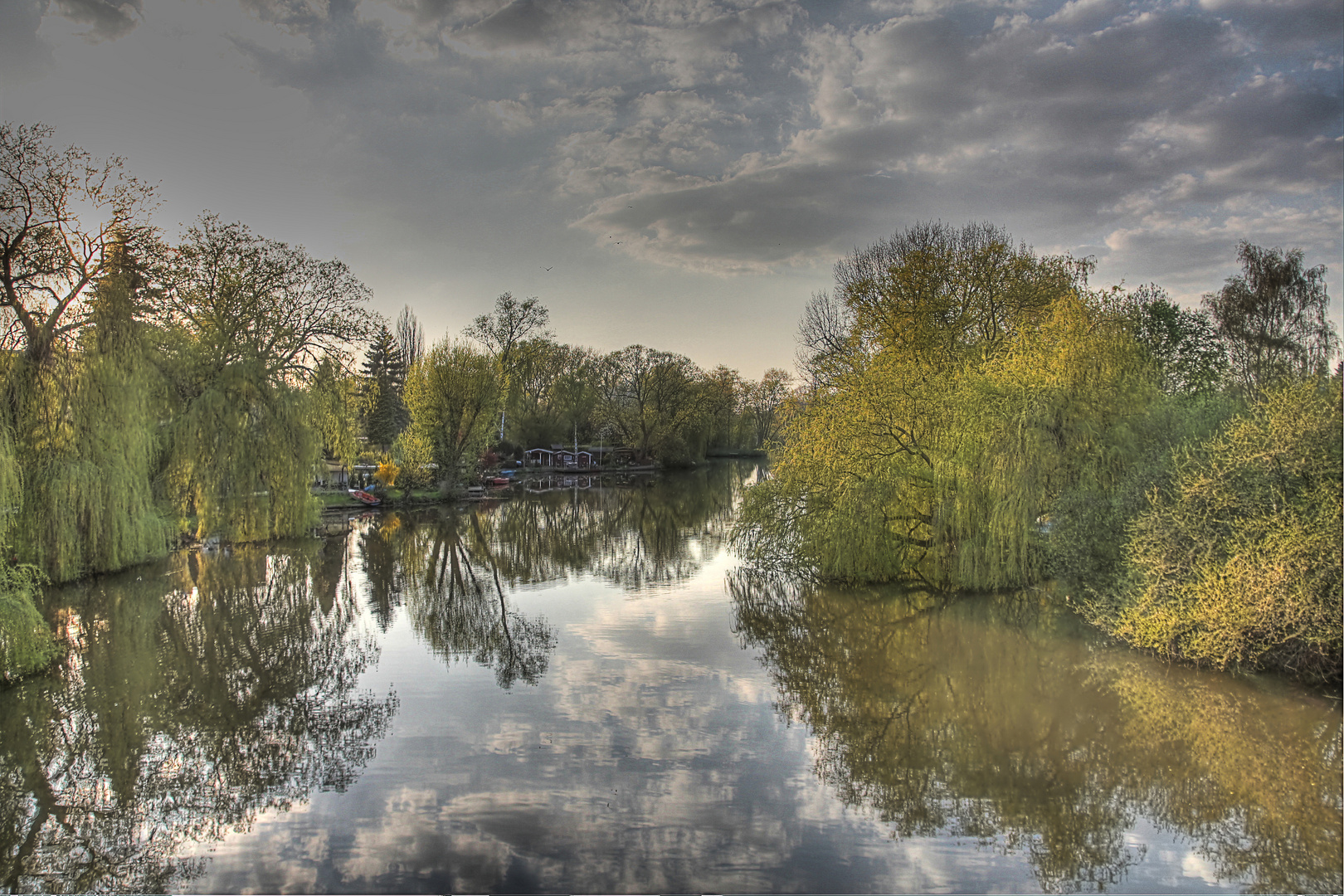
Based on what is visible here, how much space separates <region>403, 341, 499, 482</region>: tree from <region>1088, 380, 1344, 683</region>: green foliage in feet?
121

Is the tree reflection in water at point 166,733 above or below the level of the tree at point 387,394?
below

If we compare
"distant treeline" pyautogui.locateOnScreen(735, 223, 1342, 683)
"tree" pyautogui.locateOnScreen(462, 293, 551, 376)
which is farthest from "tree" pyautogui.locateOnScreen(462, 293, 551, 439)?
"distant treeline" pyautogui.locateOnScreen(735, 223, 1342, 683)

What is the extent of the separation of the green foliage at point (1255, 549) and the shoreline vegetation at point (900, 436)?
4 centimetres

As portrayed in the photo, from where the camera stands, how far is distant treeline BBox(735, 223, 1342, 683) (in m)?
10.6

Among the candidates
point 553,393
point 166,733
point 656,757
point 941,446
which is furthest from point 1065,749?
point 553,393

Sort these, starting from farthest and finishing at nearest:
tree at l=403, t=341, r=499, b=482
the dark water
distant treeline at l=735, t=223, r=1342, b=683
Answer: tree at l=403, t=341, r=499, b=482 → distant treeline at l=735, t=223, r=1342, b=683 → the dark water

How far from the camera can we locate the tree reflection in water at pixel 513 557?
49.3 feet

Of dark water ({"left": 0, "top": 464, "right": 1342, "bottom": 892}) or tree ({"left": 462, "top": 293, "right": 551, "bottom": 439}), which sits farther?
tree ({"left": 462, "top": 293, "right": 551, "bottom": 439})

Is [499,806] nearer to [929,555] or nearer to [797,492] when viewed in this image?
[797,492]

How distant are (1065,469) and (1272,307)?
25905 millimetres

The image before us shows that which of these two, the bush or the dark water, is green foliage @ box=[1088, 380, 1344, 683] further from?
the bush

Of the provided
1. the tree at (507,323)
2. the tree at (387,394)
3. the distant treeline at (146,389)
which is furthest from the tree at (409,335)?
the distant treeline at (146,389)

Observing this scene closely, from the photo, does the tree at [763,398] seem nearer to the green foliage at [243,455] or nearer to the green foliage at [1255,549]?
the green foliage at [243,455]

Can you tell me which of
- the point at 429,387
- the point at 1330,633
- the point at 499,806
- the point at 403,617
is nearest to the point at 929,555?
the point at 1330,633
